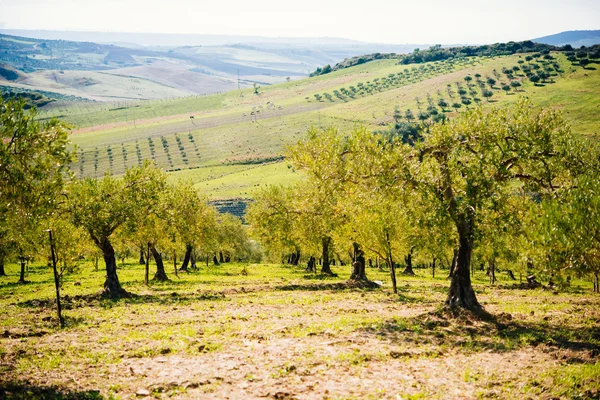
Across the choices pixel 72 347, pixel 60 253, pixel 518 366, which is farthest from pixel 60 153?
pixel 518 366

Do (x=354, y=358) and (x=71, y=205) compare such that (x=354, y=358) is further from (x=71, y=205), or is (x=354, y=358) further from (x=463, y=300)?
(x=71, y=205)

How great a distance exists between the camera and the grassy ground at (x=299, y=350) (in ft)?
→ 52.9

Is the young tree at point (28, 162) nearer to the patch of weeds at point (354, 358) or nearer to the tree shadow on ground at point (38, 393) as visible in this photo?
the tree shadow on ground at point (38, 393)

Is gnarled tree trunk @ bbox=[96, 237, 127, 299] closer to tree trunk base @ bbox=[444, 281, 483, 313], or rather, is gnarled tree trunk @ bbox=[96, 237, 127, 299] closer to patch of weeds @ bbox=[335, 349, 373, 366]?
patch of weeds @ bbox=[335, 349, 373, 366]

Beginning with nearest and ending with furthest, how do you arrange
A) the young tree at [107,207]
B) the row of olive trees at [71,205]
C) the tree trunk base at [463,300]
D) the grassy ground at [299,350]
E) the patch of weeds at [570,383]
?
the patch of weeds at [570,383], the grassy ground at [299,350], the row of olive trees at [71,205], the tree trunk base at [463,300], the young tree at [107,207]

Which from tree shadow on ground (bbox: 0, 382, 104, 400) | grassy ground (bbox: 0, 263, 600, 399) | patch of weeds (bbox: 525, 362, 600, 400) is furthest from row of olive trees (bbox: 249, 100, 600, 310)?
tree shadow on ground (bbox: 0, 382, 104, 400)

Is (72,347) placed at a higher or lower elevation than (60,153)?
lower

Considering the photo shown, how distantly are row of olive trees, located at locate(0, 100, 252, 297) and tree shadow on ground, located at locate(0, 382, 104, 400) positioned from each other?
931 centimetres

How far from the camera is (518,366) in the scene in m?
18.8

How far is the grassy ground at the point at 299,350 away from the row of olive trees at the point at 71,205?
20.7 feet

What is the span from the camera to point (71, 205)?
124 ft

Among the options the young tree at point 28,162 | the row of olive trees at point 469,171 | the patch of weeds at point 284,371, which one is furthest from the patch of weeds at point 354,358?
the young tree at point 28,162

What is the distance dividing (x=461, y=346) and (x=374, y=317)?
7554 millimetres

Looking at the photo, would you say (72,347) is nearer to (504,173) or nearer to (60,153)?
(60,153)
